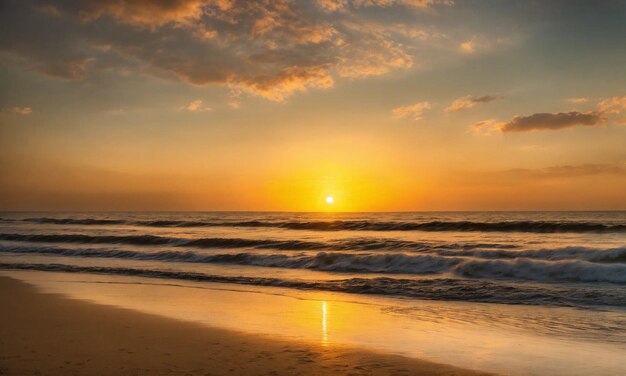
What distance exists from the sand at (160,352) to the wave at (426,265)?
991 centimetres

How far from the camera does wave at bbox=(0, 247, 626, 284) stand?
13992 mm

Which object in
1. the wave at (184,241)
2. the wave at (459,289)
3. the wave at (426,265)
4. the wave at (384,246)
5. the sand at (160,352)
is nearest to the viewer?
the sand at (160,352)

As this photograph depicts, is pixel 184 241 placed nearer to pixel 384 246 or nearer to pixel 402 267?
pixel 384 246

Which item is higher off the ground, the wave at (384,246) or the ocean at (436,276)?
the wave at (384,246)

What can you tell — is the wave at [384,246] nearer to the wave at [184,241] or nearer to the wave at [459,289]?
the wave at [184,241]

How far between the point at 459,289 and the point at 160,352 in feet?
25.3

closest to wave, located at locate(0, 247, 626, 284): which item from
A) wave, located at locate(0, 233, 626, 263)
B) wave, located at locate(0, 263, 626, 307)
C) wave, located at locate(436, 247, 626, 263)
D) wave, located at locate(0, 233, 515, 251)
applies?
wave, located at locate(0, 263, 626, 307)

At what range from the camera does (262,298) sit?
413 inches

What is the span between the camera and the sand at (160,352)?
16.6 feet

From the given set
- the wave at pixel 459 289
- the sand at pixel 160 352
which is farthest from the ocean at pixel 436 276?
the sand at pixel 160 352

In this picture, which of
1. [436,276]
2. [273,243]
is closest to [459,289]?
[436,276]

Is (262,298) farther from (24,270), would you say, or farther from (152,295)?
(24,270)

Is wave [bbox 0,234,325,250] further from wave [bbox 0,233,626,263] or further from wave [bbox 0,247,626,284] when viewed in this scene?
wave [bbox 0,247,626,284]

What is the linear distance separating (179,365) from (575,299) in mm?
8434
